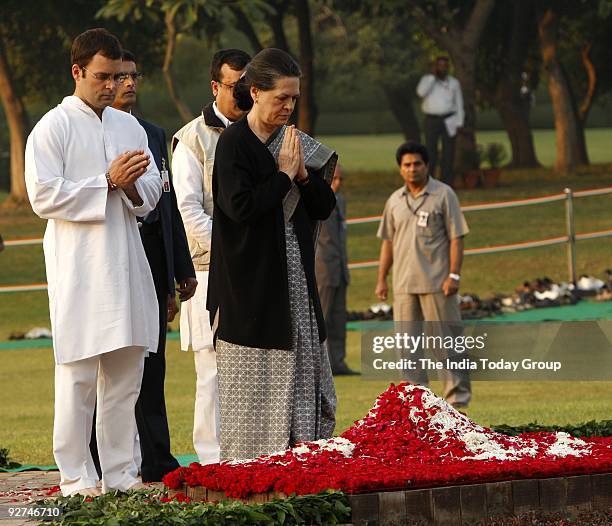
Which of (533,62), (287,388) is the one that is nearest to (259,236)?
(287,388)

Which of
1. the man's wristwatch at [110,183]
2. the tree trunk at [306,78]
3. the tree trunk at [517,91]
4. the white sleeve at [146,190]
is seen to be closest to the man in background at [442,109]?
the tree trunk at [306,78]

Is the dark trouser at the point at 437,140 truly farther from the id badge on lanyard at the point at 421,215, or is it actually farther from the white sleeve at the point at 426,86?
the id badge on lanyard at the point at 421,215

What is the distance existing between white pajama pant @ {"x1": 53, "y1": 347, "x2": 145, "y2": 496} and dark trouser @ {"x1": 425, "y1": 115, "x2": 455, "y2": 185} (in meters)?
19.8

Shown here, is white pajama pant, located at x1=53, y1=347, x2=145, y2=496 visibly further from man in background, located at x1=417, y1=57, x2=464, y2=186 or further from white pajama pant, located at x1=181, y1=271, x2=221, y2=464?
man in background, located at x1=417, y1=57, x2=464, y2=186

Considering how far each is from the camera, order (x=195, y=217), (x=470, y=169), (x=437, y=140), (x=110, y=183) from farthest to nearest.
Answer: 1. (x=470, y=169)
2. (x=437, y=140)
3. (x=195, y=217)
4. (x=110, y=183)

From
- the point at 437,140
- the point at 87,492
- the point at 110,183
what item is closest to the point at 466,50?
the point at 437,140

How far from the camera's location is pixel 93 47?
22.1 ft

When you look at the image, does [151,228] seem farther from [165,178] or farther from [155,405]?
[155,405]

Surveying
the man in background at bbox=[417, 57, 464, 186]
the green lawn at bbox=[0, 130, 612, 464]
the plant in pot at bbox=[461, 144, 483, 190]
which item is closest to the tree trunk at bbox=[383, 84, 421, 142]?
the green lawn at bbox=[0, 130, 612, 464]

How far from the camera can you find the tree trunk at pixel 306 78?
28.8 meters

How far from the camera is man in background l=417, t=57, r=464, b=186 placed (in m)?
25.8

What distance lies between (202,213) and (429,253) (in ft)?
12.8

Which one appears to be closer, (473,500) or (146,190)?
(473,500)

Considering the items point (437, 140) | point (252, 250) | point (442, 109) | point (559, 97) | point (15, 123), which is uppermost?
point (559, 97)
